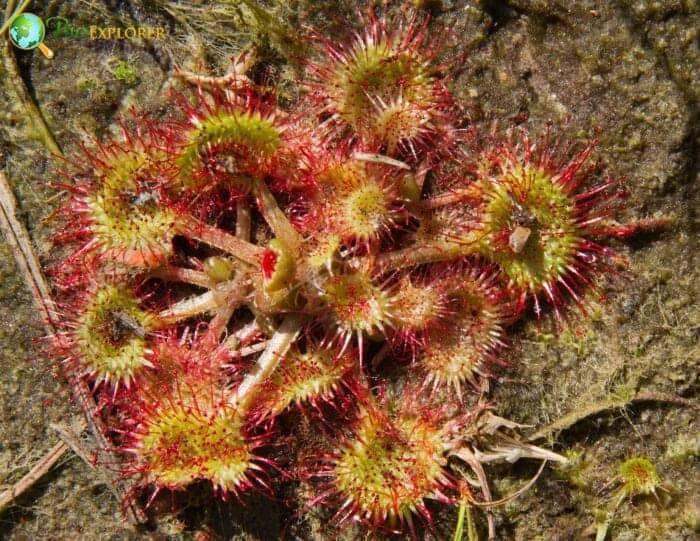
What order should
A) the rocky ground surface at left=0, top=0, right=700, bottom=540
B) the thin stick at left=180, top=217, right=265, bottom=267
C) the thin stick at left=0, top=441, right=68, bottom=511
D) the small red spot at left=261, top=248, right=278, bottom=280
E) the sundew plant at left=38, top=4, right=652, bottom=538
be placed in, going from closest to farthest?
1. the small red spot at left=261, top=248, right=278, bottom=280
2. the sundew plant at left=38, top=4, right=652, bottom=538
3. the thin stick at left=180, top=217, right=265, bottom=267
4. the rocky ground surface at left=0, top=0, right=700, bottom=540
5. the thin stick at left=0, top=441, right=68, bottom=511

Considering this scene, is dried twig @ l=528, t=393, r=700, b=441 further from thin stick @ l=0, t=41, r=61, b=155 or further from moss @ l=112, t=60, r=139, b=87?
thin stick @ l=0, t=41, r=61, b=155

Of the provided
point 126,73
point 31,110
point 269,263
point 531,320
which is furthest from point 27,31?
point 531,320

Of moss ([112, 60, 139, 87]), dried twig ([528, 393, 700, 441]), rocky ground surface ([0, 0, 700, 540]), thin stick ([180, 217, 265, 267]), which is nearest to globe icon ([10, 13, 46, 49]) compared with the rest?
rocky ground surface ([0, 0, 700, 540])

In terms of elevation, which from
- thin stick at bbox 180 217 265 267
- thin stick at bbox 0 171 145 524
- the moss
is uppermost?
the moss

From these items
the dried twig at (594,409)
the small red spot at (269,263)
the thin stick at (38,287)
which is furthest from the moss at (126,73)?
the dried twig at (594,409)

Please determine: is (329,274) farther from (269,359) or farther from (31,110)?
(31,110)

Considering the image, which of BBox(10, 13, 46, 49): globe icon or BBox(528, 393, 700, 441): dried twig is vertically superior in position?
BBox(10, 13, 46, 49): globe icon

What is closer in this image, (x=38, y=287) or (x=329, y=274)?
(x=329, y=274)
